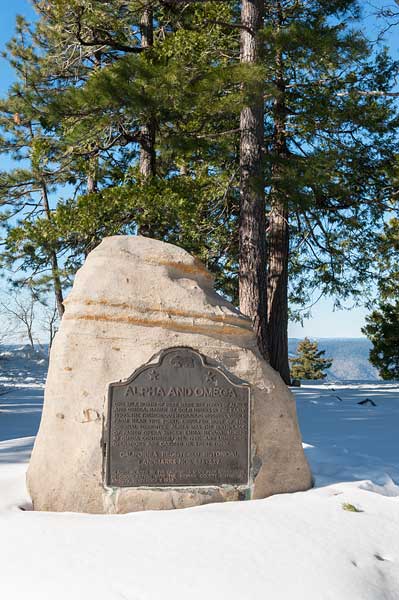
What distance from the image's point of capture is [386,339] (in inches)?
707

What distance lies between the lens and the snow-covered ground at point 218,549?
2611 mm

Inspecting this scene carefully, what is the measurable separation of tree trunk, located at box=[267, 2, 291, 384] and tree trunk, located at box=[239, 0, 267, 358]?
1.28 metres

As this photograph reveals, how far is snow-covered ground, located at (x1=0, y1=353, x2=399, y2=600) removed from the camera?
261 centimetres

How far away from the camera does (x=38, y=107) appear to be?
9.93 metres

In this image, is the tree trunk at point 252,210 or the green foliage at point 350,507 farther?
the tree trunk at point 252,210

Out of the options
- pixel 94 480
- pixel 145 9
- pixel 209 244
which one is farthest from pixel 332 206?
pixel 94 480

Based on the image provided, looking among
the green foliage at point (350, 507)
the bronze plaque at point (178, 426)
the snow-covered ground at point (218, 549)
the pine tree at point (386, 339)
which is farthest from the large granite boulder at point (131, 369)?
the pine tree at point (386, 339)

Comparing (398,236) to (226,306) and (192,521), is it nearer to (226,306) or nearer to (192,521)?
(226,306)

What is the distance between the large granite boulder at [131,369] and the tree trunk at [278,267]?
24.4 ft

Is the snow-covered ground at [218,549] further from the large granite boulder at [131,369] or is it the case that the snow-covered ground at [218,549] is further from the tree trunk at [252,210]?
the tree trunk at [252,210]

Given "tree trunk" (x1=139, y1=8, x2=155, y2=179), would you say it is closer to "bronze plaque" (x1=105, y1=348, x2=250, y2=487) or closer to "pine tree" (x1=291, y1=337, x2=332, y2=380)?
"bronze plaque" (x1=105, y1=348, x2=250, y2=487)

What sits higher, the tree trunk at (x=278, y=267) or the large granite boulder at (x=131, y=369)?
the tree trunk at (x=278, y=267)

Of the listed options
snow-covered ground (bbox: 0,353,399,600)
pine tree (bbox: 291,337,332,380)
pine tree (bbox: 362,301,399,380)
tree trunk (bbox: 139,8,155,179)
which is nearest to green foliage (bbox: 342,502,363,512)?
snow-covered ground (bbox: 0,353,399,600)

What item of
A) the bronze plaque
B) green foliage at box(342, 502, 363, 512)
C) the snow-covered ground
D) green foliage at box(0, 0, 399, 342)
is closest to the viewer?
the snow-covered ground
